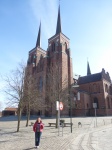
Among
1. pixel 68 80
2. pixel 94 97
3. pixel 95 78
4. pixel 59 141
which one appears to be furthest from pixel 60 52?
pixel 59 141

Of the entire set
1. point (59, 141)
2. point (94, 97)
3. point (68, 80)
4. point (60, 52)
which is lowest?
point (59, 141)

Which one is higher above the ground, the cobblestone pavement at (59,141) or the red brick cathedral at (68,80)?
the red brick cathedral at (68,80)

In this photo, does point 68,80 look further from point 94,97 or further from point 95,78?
point 95,78

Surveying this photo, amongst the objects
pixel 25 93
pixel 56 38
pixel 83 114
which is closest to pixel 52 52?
pixel 56 38

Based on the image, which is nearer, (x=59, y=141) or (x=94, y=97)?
(x=59, y=141)

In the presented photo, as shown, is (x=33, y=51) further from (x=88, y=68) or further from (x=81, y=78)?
(x=88, y=68)

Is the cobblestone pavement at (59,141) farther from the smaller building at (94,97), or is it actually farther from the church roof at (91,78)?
the church roof at (91,78)

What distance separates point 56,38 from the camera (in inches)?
1928

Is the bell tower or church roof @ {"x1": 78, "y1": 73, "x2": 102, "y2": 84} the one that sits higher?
the bell tower

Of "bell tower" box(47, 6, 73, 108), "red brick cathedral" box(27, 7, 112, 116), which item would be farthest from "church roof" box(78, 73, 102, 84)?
"bell tower" box(47, 6, 73, 108)

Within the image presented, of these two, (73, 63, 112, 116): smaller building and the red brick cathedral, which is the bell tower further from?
(73, 63, 112, 116): smaller building

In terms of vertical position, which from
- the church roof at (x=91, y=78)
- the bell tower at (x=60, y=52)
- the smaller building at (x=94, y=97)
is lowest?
the smaller building at (x=94, y=97)

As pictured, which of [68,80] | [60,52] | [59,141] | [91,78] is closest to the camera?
[59,141]

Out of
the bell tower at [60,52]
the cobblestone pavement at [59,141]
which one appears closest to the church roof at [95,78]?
the bell tower at [60,52]
